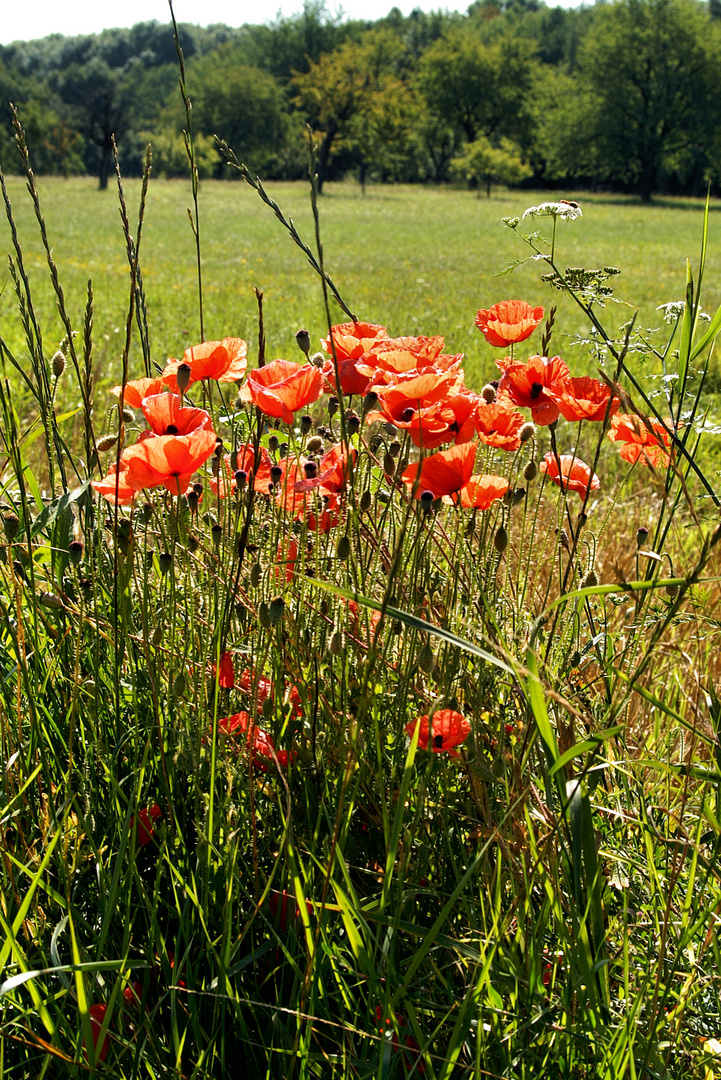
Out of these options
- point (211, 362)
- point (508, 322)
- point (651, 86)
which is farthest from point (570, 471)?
point (651, 86)

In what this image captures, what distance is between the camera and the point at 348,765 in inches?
29.1

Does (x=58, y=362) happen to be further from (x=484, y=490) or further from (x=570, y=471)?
(x=570, y=471)

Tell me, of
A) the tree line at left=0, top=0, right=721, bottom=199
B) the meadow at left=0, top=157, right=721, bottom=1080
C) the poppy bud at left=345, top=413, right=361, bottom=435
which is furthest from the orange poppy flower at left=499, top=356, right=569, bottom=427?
the tree line at left=0, top=0, right=721, bottom=199

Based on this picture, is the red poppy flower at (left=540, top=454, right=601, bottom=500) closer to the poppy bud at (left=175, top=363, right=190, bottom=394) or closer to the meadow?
the meadow

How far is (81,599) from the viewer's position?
43.8 inches

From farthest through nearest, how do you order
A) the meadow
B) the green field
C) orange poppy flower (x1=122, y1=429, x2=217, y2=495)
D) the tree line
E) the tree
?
the tree
the tree line
the green field
orange poppy flower (x1=122, y1=429, x2=217, y2=495)
the meadow

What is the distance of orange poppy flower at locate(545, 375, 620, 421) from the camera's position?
109 centimetres

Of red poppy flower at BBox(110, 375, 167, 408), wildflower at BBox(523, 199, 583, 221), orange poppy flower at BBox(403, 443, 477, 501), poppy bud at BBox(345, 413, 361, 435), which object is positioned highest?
wildflower at BBox(523, 199, 583, 221)

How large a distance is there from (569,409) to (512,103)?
60779mm

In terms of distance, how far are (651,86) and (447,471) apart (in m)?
52.9

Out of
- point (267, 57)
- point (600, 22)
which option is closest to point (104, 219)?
point (600, 22)

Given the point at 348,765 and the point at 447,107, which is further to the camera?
the point at 447,107

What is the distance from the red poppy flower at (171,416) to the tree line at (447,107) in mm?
32336

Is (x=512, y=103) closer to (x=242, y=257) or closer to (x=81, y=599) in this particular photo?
(x=242, y=257)
